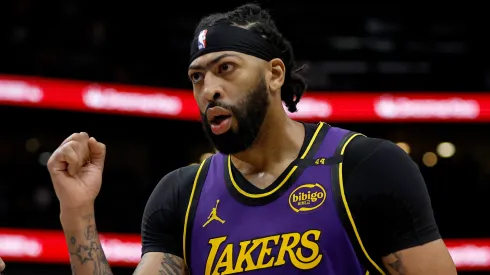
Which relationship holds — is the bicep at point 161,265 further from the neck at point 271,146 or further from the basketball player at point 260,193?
the neck at point 271,146

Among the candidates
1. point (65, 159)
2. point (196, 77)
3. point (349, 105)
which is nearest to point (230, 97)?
point (196, 77)

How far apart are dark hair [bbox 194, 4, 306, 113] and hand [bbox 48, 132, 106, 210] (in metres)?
0.62

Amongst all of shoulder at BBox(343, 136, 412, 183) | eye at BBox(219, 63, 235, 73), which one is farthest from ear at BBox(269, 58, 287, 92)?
shoulder at BBox(343, 136, 412, 183)

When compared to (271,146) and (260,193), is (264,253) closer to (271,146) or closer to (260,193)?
(260,193)

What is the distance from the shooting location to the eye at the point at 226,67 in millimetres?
2498

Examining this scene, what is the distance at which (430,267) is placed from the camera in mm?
2189

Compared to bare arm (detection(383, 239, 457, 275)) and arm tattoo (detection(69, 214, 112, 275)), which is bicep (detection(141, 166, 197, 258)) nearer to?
arm tattoo (detection(69, 214, 112, 275))

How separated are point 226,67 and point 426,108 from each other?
22.9ft

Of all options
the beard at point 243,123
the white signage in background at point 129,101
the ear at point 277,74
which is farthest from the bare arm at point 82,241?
the white signage in background at point 129,101

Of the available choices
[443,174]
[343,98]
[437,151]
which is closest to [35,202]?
[343,98]

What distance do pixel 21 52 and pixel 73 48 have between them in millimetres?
677

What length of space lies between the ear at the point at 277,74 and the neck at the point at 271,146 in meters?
0.09

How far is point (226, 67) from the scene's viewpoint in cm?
251

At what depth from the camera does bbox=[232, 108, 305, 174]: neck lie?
256 cm
